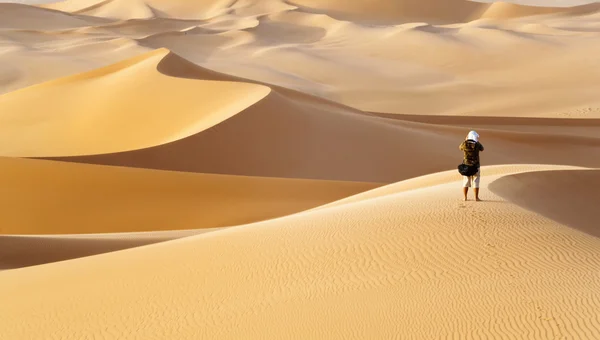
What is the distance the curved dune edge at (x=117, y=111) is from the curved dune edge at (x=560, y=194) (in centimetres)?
1204

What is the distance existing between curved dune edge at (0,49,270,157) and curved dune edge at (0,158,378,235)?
5546 millimetres

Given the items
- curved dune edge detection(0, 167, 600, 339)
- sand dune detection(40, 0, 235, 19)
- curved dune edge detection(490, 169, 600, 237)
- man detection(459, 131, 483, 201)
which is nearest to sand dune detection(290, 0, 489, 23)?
sand dune detection(40, 0, 235, 19)

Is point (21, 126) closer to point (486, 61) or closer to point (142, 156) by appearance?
point (142, 156)

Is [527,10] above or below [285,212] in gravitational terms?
above

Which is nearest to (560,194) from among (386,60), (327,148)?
(327,148)

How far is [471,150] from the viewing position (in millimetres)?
8742

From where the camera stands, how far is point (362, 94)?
45219mm

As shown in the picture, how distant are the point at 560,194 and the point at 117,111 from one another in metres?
18.5

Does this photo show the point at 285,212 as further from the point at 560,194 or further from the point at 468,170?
the point at 468,170

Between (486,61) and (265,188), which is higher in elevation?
(486,61)

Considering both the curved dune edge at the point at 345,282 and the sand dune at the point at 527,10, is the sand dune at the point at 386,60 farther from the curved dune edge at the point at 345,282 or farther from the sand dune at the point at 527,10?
the curved dune edge at the point at 345,282

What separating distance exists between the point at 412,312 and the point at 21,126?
2472cm

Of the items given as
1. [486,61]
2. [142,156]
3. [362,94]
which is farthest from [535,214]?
[486,61]

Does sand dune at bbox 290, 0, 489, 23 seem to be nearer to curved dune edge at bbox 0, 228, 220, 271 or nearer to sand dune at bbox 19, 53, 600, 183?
sand dune at bbox 19, 53, 600, 183
